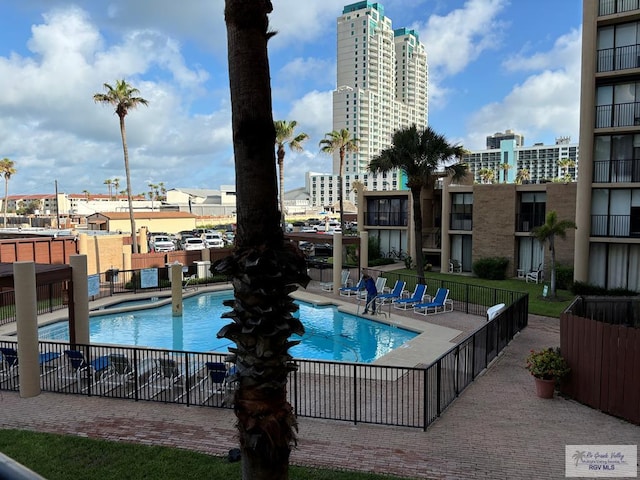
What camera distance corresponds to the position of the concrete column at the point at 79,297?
13.3 metres

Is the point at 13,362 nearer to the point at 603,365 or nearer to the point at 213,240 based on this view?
the point at 603,365

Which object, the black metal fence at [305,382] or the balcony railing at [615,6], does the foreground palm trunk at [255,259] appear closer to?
the black metal fence at [305,382]

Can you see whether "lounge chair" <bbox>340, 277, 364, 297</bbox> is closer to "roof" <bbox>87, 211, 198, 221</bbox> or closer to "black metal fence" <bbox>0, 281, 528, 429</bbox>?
"black metal fence" <bbox>0, 281, 528, 429</bbox>

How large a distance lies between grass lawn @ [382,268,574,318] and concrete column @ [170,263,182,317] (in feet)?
38.4

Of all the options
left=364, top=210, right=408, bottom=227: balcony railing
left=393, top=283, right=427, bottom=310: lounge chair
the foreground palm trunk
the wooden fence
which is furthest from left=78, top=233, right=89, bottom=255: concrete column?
the foreground palm trunk

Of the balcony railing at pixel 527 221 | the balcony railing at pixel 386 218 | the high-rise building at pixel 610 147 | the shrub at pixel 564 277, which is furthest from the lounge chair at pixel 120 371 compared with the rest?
the balcony railing at pixel 386 218

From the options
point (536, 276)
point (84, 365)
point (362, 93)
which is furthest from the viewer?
point (362, 93)

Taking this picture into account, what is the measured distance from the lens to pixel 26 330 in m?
11.5

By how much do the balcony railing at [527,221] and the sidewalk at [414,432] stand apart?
20.1 m

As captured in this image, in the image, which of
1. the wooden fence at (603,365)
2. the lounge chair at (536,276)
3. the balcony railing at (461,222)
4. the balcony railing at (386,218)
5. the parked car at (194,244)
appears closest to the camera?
the wooden fence at (603,365)

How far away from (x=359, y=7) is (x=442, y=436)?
687 ft

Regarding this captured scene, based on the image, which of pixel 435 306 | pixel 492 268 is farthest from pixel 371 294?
pixel 492 268

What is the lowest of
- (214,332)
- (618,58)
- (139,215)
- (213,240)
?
(214,332)
